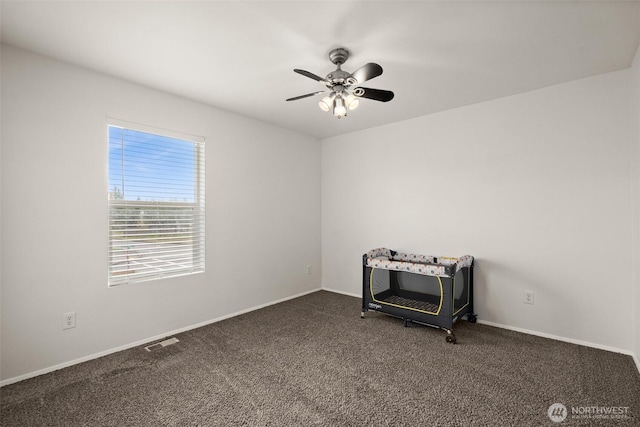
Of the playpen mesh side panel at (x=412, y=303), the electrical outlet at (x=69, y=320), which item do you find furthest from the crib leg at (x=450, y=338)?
the electrical outlet at (x=69, y=320)

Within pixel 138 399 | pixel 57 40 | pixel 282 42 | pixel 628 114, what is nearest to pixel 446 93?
pixel 628 114

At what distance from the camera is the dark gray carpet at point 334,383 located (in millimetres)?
1787

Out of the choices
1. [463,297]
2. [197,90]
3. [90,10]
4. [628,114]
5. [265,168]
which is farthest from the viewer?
[265,168]

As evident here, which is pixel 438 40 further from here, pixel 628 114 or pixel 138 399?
pixel 138 399

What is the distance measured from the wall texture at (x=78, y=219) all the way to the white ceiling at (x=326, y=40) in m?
0.24

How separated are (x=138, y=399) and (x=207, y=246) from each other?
5.26 feet

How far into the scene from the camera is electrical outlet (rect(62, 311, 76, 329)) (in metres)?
2.36

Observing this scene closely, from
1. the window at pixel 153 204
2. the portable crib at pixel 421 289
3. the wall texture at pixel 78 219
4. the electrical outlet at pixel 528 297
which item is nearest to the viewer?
the wall texture at pixel 78 219

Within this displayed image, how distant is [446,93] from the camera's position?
302 cm

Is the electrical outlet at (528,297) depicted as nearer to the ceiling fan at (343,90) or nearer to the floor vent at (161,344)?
the ceiling fan at (343,90)

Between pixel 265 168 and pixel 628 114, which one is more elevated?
pixel 628 114

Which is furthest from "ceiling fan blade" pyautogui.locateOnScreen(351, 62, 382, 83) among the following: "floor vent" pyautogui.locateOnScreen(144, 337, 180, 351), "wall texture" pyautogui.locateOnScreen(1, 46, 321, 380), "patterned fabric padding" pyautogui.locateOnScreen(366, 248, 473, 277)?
"floor vent" pyautogui.locateOnScreen(144, 337, 180, 351)

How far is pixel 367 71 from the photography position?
1.99 metres

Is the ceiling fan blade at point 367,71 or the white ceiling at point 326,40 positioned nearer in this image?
the white ceiling at point 326,40
